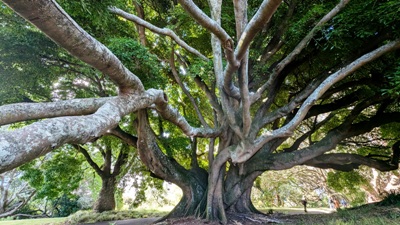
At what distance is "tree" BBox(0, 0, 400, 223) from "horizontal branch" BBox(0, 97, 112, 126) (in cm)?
1

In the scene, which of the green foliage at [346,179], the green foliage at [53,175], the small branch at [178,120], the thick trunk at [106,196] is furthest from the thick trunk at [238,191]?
the green foliage at [53,175]

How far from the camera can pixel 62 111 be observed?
9.62ft

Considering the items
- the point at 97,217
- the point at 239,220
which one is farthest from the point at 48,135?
the point at 97,217

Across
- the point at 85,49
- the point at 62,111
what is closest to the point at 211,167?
the point at 62,111

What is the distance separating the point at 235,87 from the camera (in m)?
4.85

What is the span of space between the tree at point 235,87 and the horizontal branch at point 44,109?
0.04 feet

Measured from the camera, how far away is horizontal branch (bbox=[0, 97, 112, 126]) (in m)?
2.42

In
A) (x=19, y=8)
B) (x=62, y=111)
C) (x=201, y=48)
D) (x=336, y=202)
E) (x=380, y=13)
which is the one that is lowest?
(x=336, y=202)

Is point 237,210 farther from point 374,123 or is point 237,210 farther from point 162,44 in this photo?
point 162,44

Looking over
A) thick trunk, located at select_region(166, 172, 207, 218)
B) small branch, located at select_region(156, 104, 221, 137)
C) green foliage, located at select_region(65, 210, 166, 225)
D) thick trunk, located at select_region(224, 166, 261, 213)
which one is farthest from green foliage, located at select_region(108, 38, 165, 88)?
green foliage, located at select_region(65, 210, 166, 225)

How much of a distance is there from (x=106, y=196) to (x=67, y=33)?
32.2ft

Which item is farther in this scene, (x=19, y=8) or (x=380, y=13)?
(x=380, y=13)

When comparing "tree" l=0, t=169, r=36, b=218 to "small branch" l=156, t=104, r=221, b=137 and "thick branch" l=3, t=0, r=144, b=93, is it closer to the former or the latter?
"small branch" l=156, t=104, r=221, b=137

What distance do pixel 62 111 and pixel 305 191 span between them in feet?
58.9
